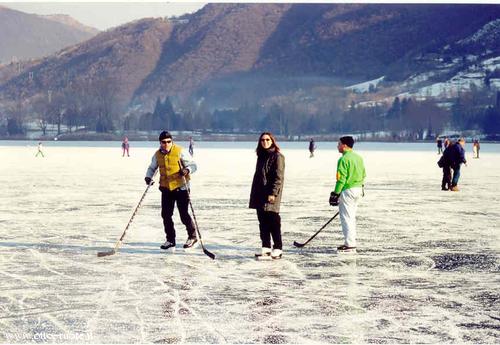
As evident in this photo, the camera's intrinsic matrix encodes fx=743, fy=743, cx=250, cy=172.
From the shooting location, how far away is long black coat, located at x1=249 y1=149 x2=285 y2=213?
845 centimetres

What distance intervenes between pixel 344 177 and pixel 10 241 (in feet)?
15.3

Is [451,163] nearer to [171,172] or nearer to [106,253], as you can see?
[171,172]

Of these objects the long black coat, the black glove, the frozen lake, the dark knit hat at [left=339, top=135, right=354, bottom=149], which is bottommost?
the frozen lake

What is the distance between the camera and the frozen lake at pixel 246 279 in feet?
18.6

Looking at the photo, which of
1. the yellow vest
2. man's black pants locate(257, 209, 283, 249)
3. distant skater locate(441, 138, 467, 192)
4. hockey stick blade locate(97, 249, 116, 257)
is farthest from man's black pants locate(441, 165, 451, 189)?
hockey stick blade locate(97, 249, 116, 257)

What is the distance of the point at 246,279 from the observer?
7680 mm

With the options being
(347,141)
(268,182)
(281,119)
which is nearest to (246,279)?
(268,182)

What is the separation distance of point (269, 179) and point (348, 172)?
43.8 inches

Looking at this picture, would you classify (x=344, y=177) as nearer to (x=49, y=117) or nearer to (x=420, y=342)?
(x=420, y=342)

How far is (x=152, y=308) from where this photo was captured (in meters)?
6.34

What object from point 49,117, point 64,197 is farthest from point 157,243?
point 49,117

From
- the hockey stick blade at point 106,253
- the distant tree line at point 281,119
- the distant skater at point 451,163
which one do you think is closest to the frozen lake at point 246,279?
the hockey stick blade at point 106,253

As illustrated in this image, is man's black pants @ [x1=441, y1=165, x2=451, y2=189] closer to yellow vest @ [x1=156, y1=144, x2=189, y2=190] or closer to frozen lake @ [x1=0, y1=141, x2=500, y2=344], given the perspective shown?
frozen lake @ [x1=0, y1=141, x2=500, y2=344]

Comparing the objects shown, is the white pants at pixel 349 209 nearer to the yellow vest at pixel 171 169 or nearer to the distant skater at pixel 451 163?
the yellow vest at pixel 171 169
